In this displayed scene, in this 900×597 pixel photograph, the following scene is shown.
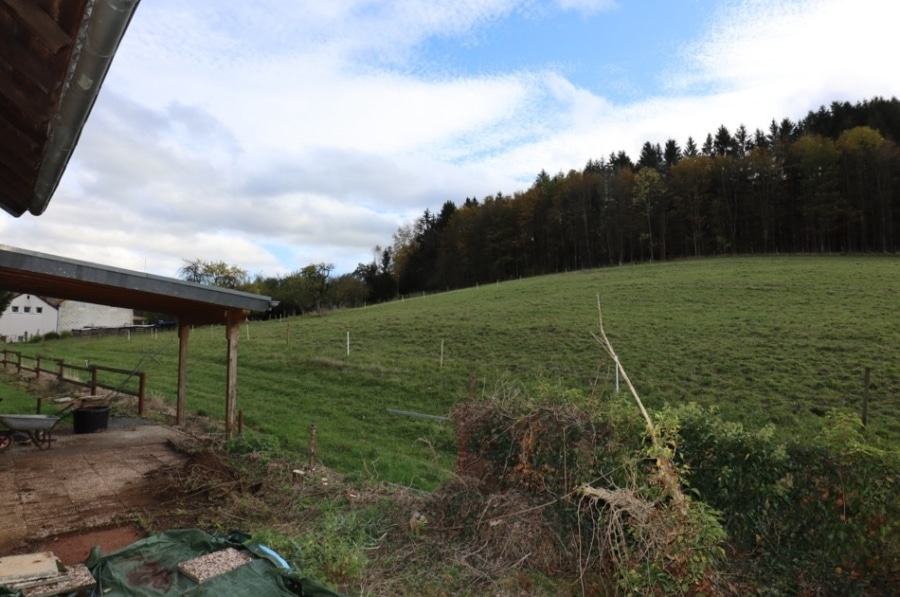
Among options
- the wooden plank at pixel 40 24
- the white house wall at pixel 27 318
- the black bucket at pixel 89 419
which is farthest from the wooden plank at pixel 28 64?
the white house wall at pixel 27 318

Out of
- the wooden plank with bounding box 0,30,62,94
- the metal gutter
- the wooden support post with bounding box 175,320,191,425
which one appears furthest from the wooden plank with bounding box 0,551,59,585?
the wooden support post with bounding box 175,320,191,425

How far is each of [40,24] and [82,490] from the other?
576 centimetres

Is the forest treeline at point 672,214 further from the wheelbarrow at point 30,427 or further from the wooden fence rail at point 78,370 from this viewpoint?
the wheelbarrow at point 30,427

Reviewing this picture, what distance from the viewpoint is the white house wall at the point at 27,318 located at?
46094 millimetres

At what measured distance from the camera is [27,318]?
155 ft

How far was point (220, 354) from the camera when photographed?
747 inches

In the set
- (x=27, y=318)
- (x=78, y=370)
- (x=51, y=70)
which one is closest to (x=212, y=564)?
(x=51, y=70)

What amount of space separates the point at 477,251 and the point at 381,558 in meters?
55.5

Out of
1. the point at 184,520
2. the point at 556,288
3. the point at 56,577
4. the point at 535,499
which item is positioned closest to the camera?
the point at 56,577

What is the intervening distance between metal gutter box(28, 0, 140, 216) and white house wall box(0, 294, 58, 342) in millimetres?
54743

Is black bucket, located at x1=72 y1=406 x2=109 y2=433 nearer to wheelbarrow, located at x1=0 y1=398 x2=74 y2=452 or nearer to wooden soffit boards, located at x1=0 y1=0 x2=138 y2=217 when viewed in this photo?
wheelbarrow, located at x1=0 y1=398 x2=74 y2=452

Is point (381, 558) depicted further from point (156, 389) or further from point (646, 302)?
point (646, 302)

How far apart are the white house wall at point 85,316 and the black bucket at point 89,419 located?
165 ft

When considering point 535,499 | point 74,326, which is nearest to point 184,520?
point 535,499
